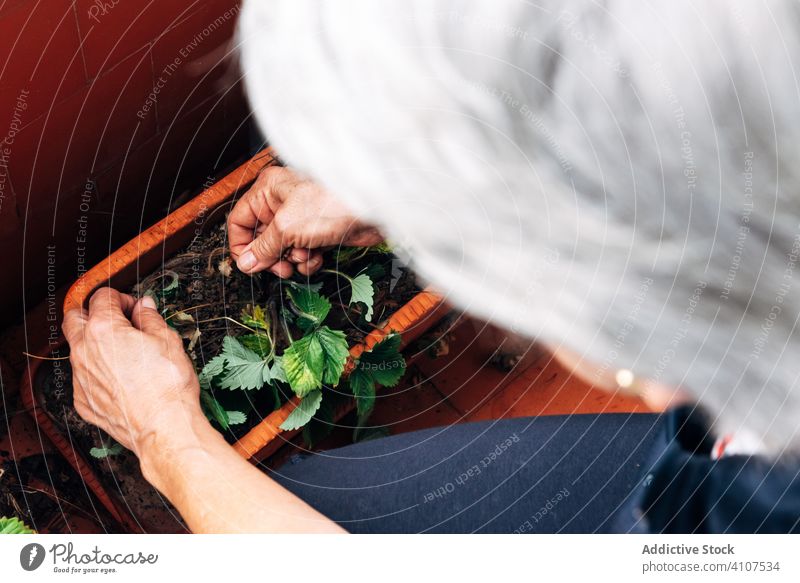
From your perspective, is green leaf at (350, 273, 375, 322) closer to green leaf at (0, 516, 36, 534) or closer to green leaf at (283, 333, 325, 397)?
green leaf at (283, 333, 325, 397)

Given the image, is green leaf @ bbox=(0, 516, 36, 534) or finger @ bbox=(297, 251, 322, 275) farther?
finger @ bbox=(297, 251, 322, 275)

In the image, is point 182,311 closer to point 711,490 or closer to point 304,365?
point 304,365

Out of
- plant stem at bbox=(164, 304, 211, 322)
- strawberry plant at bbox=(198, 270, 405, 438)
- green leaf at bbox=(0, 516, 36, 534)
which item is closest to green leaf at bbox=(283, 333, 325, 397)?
strawberry plant at bbox=(198, 270, 405, 438)

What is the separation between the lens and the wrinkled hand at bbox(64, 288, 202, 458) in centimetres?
67

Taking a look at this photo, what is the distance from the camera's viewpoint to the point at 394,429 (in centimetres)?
89

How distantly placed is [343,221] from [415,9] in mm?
182

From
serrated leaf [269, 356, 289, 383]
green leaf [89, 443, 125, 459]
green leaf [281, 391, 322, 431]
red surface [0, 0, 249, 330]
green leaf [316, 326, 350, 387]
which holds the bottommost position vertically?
green leaf [281, 391, 322, 431]

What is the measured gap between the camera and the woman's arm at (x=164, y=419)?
61 cm

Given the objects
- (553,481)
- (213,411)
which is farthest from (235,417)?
(553,481)

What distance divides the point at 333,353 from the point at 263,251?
0.11m

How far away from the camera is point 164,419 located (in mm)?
665

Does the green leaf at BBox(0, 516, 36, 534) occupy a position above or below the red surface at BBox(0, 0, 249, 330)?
below

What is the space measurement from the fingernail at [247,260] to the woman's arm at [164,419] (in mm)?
83
